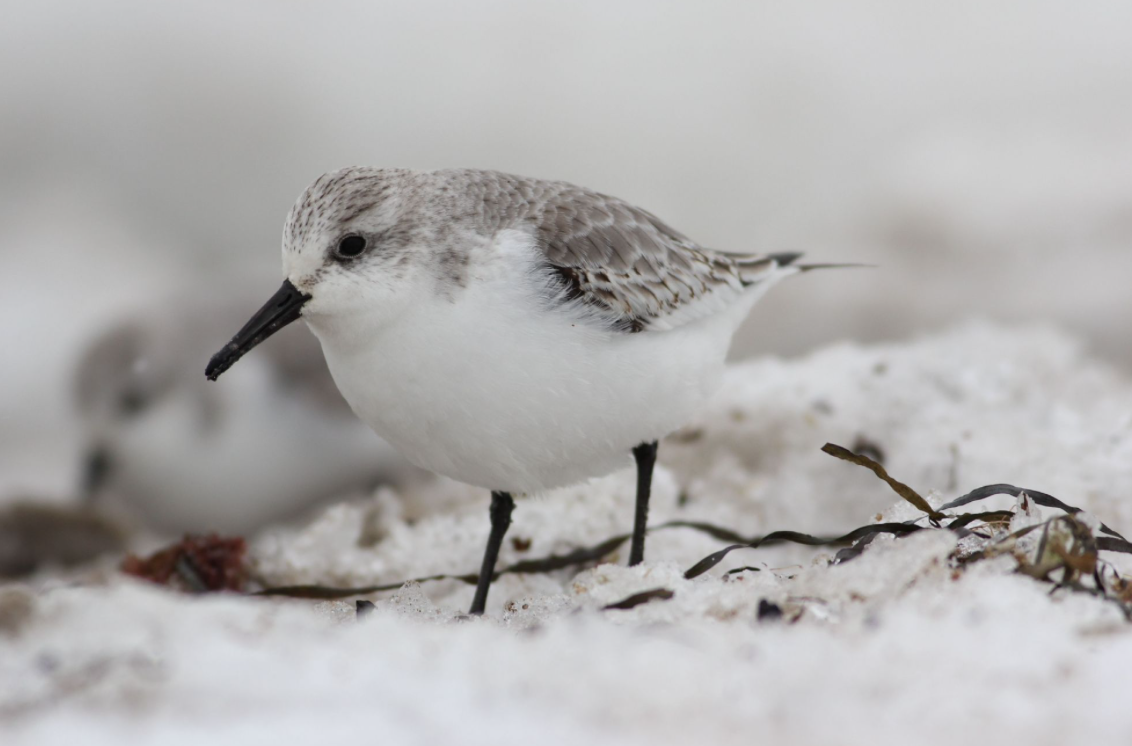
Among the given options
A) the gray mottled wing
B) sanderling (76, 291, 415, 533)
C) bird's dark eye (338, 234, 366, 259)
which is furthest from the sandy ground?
sanderling (76, 291, 415, 533)

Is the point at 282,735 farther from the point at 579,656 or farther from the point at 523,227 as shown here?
the point at 523,227

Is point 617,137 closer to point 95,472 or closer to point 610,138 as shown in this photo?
point 610,138

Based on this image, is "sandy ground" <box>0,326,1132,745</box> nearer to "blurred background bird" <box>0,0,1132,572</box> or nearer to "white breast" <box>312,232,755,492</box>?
"white breast" <box>312,232,755,492</box>

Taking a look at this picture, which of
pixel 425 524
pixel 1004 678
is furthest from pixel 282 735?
pixel 425 524

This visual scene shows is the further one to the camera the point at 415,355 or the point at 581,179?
the point at 581,179

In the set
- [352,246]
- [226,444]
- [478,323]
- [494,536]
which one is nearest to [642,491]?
Result: [494,536]
